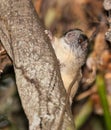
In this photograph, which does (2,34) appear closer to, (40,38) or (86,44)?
(40,38)

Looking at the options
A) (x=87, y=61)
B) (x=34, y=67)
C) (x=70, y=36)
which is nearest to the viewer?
(x=34, y=67)

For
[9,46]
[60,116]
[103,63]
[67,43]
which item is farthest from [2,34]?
[103,63]

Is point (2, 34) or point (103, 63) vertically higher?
point (2, 34)

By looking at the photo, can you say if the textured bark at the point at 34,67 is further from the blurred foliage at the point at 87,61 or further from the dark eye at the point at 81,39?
the blurred foliage at the point at 87,61

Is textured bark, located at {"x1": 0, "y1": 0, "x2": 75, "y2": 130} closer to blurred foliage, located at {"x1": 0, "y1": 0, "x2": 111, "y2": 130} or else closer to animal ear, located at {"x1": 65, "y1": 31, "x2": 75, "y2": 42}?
animal ear, located at {"x1": 65, "y1": 31, "x2": 75, "y2": 42}

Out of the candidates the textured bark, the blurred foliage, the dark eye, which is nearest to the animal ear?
the dark eye

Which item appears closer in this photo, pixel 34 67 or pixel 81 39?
pixel 34 67

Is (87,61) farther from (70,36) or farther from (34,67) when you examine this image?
(34,67)

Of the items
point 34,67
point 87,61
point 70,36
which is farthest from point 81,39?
point 87,61
